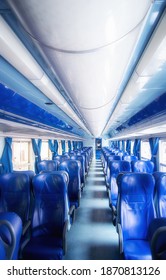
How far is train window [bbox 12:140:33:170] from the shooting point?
245 inches

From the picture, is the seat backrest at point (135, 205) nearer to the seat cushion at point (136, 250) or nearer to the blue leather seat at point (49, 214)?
the seat cushion at point (136, 250)

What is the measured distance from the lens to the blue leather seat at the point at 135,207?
8.83ft

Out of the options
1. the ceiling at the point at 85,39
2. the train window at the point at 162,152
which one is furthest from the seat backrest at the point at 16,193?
the train window at the point at 162,152

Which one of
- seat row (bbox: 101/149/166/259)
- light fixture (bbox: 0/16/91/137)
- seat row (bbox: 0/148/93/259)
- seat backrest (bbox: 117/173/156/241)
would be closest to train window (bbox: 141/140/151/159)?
seat row (bbox: 101/149/166/259)

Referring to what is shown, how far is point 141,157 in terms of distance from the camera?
856 centimetres

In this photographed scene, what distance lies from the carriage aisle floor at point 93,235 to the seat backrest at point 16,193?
1122mm

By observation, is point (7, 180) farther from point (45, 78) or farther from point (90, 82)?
point (90, 82)

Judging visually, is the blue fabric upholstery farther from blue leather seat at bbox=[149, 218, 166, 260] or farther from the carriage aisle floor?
blue leather seat at bbox=[149, 218, 166, 260]

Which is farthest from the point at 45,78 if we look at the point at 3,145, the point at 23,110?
the point at 3,145

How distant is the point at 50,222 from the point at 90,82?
224cm

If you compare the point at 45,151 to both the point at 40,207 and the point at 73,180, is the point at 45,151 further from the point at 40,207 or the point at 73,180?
the point at 40,207

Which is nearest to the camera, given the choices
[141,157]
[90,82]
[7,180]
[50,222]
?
[90,82]

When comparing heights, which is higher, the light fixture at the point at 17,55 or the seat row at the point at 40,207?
the light fixture at the point at 17,55

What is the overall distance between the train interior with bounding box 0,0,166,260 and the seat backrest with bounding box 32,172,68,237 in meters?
0.01
